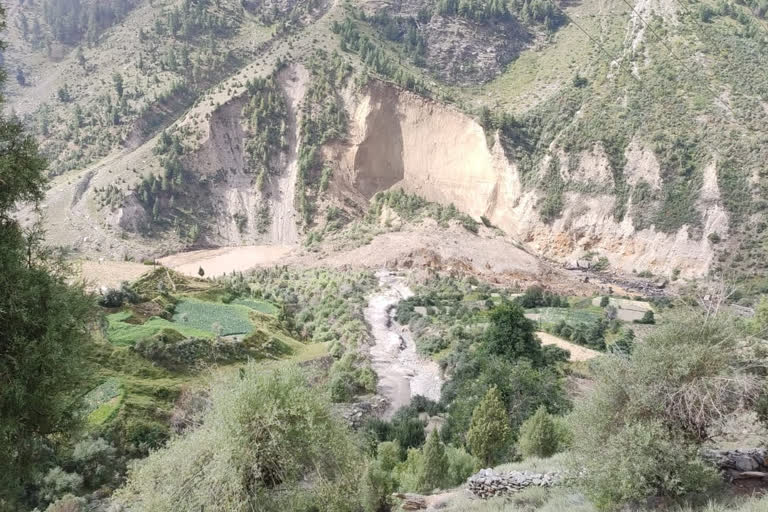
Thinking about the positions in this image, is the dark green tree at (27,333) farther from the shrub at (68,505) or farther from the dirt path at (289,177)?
the dirt path at (289,177)

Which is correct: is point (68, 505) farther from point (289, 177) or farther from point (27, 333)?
point (289, 177)

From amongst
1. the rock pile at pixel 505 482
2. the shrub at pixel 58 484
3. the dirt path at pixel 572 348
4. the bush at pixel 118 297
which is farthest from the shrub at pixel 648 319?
the shrub at pixel 58 484

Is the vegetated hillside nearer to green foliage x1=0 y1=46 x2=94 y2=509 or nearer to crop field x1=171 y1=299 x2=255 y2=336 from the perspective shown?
crop field x1=171 y1=299 x2=255 y2=336

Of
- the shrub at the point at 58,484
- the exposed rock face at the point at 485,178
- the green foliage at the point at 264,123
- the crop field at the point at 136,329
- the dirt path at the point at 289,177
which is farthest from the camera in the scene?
the green foliage at the point at 264,123

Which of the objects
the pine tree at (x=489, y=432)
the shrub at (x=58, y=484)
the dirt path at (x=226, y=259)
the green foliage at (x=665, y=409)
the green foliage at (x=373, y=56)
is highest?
the green foliage at (x=373, y=56)

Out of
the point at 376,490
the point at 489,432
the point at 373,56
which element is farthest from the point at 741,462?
the point at 373,56

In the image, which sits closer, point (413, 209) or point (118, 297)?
point (118, 297)

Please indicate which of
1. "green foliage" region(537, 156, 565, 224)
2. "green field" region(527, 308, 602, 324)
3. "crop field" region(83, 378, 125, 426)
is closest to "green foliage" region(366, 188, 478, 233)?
"green foliage" region(537, 156, 565, 224)
